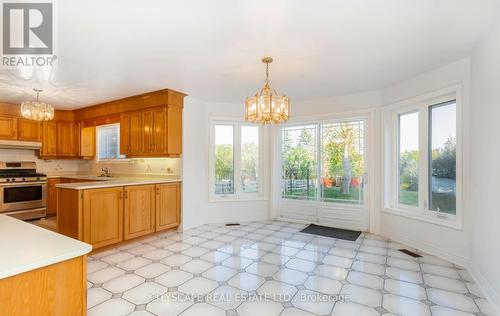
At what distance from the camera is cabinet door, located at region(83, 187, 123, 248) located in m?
3.34

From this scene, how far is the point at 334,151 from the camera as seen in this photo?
15.7 feet

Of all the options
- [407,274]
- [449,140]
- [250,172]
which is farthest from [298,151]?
[407,274]

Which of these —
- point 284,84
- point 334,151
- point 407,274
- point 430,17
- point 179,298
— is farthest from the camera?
point 334,151

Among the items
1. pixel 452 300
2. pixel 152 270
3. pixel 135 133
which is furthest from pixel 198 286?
pixel 135 133

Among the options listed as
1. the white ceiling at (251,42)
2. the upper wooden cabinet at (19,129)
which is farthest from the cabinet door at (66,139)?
the white ceiling at (251,42)

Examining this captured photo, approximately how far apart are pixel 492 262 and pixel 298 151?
3.27 metres

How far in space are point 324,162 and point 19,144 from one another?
6.00m

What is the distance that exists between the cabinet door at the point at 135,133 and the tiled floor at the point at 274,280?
170cm

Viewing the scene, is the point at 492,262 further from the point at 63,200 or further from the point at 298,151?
the point at 63,200

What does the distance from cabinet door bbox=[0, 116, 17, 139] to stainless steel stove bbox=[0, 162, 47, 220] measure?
603 mm

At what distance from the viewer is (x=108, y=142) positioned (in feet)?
18.9

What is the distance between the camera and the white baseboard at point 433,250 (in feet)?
9.90

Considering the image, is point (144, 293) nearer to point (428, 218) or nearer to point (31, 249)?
point (31, 249)

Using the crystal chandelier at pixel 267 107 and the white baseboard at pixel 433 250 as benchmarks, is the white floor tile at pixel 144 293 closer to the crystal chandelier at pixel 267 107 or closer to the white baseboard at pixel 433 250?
the crystal chandelier at pixel 267 107
